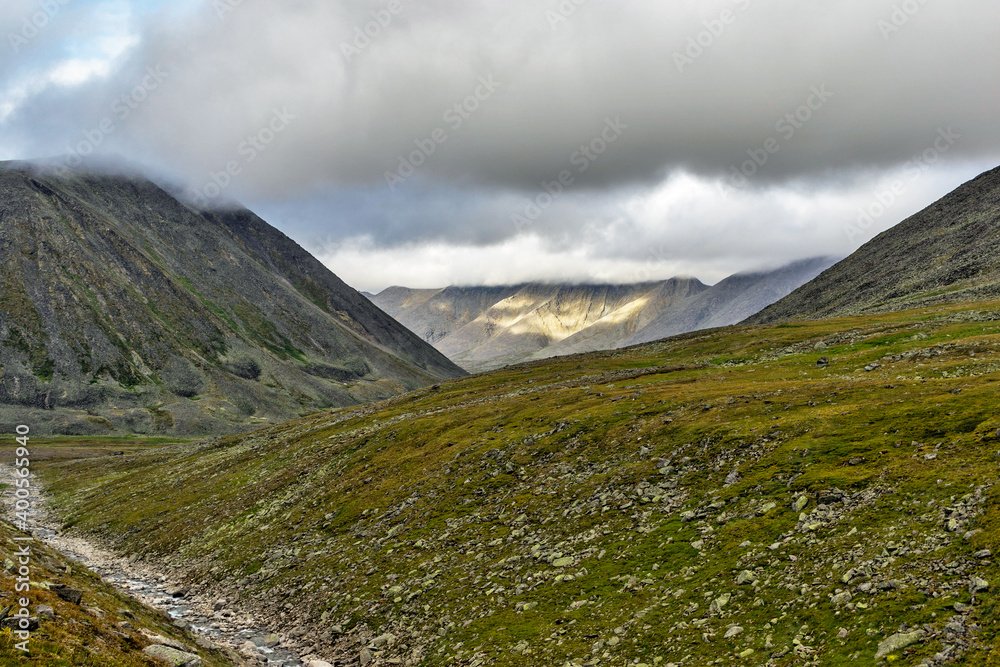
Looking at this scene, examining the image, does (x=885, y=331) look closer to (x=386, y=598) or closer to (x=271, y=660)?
(x=386, y=598)

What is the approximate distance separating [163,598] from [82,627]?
23.4 m

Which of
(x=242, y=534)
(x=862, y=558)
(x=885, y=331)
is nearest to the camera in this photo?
(x=862, y=558)

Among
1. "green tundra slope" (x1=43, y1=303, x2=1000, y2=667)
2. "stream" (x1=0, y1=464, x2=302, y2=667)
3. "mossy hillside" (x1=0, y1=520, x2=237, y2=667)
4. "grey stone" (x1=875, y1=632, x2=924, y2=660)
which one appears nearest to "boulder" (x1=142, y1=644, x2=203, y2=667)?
"mossy hillside" (x1=0, y1=520, x2=237, y2=667)

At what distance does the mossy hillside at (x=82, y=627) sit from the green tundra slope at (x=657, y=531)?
7.83 metres

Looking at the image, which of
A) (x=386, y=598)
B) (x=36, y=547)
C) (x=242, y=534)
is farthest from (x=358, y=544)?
(x=36, y=547)

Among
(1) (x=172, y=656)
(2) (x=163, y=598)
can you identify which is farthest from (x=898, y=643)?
(2) (x=163, y=598)

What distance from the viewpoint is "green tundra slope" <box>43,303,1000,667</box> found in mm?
19219

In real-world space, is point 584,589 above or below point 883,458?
below

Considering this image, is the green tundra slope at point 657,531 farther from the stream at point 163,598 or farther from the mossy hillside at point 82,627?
the mossy hillside at point 82,627

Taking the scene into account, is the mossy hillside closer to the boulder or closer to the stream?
the boulder

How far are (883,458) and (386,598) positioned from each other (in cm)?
2588

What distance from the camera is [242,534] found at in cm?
4894

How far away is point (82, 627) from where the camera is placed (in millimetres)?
19672

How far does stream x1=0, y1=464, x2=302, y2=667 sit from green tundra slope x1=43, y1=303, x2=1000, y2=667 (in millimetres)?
1602
